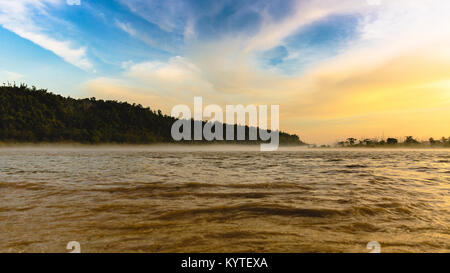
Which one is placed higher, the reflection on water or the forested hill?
the forested hill

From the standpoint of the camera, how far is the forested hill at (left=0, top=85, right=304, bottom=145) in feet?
245

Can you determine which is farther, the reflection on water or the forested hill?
the forested hill

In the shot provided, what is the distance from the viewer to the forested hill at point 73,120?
74.8 metres

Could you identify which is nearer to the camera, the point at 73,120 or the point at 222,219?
the point at 222,219

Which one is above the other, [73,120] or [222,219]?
[73,120]

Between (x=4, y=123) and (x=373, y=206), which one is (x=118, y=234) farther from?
(x=4, y=123)

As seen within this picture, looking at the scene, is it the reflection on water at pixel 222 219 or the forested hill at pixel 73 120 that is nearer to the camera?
the reflection on water at pixel 222 219

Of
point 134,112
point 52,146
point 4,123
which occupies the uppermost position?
point 134,112

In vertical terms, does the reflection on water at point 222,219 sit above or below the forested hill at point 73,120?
below

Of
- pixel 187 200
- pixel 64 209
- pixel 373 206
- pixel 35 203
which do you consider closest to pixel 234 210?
pixel 187 200

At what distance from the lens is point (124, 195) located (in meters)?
6.89

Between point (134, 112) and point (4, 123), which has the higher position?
point (134, 112)

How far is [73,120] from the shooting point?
93.9 m
